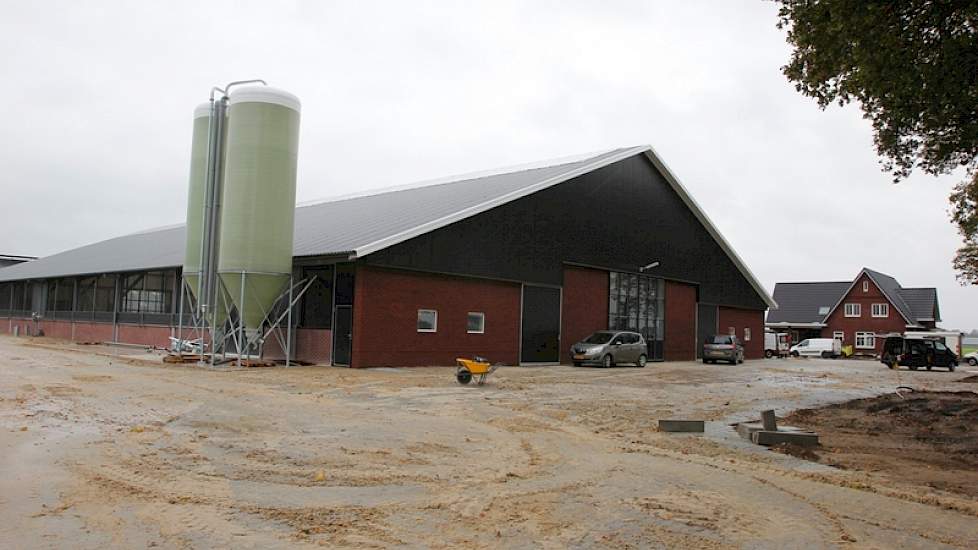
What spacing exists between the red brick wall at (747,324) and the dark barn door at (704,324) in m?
0.72

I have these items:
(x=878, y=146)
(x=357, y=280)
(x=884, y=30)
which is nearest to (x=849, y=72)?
(x=884, y=30)

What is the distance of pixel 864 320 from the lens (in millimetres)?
68812

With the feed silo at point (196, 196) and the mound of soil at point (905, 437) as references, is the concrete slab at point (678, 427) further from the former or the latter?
the feed silo at point (196, 196)

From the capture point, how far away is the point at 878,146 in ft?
48.6

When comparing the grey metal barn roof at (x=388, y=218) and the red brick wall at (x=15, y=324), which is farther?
the red brick wall at (x=15, y=324)

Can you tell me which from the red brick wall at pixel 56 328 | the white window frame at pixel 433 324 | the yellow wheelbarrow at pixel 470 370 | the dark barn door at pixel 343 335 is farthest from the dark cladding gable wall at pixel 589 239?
the red brick wall at pixel 56 328

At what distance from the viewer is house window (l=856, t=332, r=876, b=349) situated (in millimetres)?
67875

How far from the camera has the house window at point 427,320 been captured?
25469 mm

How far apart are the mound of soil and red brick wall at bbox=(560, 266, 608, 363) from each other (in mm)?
14145

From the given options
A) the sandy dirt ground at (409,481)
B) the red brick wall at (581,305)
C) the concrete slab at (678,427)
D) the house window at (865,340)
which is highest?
the red brick wall at (581,305)

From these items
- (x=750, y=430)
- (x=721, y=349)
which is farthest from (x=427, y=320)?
(x=721, y=349)

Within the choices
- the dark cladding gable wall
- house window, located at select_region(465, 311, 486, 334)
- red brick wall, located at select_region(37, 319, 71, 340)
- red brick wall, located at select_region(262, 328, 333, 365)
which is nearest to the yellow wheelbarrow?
the dark cladding gable wall

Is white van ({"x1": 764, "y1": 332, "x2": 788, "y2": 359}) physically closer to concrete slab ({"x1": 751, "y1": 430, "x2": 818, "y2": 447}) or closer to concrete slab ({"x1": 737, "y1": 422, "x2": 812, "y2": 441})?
concrete slab ({"x1": 737, "y1": 422, "x2": 812, "y2": 441})

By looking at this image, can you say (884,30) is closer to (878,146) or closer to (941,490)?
(878,146)
